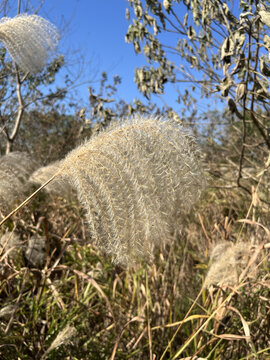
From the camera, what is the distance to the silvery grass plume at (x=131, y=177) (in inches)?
45.3

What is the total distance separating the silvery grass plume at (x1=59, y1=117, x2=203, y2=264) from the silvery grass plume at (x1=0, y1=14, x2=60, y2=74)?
35.1 inches

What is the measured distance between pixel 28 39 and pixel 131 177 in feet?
3.56

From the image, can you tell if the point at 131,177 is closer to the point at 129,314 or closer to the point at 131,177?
the point at 131,177

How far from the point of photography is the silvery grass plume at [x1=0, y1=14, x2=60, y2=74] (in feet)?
5.87

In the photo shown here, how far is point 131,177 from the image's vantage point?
1155 mm

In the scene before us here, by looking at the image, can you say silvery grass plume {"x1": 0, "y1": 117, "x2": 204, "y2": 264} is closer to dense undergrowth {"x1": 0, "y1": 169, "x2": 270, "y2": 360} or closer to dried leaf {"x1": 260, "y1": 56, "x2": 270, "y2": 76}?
dense undergrowth {"x1": 0, "y1": 169, "x2": 270, "y2": 360}

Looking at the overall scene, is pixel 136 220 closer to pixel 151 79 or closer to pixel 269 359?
pixel 269 359

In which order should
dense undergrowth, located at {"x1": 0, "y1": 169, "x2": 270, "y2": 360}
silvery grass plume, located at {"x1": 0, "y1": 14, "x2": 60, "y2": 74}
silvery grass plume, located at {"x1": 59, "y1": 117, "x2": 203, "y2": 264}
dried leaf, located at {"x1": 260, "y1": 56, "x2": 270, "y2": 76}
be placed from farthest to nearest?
dried leaf, located at {"x1": 260, "y1": 56, "x2": 270, "y2": 76} → dense undergrowth, located at {"x1": 0, "y1": 169, "x2": 270, "y2": 360} → silvery grass plume, located at {"x1": 0, "y1": 14, "x2": 60, "y2": 74} → silvery grass plume, located at {"x1": 59, "y1": 117, "x2": 203, "y2": 264}

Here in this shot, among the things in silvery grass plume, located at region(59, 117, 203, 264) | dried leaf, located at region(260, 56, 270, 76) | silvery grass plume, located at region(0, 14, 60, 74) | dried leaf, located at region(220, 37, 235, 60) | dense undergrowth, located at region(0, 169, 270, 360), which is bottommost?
dense undergrowth, located at region(0, 169, 270, 360)

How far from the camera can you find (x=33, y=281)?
2664 millimetres

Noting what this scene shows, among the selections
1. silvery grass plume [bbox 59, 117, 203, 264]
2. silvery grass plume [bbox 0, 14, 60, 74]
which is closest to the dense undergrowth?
silvery grass plume [bbox 59, 117, 203, 264]

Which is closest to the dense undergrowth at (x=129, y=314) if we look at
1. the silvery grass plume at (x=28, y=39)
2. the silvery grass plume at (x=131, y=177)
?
the silvery grass plume at (x=131, y=177)

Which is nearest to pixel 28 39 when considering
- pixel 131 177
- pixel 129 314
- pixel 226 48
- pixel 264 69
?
pixel 131 177

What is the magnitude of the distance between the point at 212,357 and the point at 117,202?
136cm
